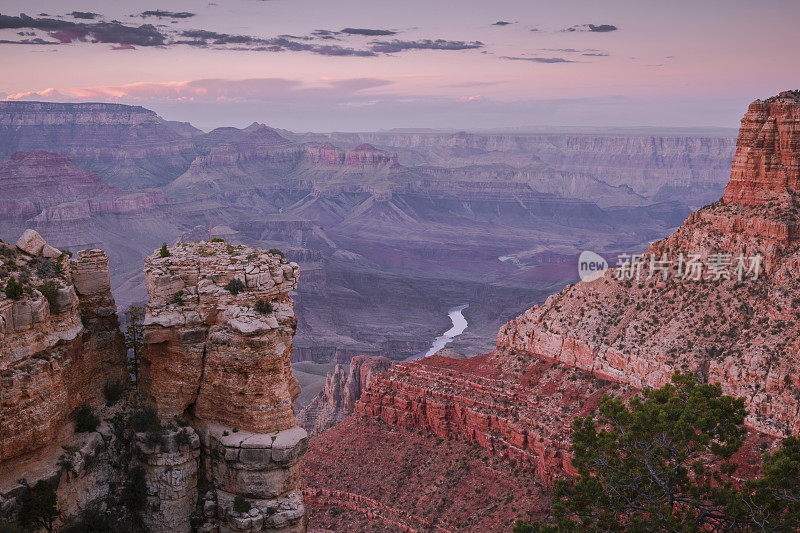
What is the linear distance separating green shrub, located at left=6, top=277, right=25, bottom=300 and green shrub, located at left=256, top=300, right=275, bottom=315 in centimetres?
763

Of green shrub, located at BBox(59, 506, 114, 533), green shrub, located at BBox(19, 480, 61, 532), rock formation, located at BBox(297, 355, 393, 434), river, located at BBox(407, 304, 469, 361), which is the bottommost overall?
river, located at BBox(407, 304, 469, 361)

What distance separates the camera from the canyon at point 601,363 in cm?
3794

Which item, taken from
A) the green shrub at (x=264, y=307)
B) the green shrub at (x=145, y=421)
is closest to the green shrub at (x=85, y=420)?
the green shrub at (x=145, y=421)

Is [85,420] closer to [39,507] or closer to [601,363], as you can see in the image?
[39,507]

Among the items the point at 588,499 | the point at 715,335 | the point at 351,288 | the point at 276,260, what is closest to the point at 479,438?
the point at 715,335

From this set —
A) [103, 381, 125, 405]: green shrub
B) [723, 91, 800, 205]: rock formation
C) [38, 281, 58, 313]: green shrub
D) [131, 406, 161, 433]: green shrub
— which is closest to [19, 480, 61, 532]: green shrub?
[131, 406, 161, 433]: green shrub

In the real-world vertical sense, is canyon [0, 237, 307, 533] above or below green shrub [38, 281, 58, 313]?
below

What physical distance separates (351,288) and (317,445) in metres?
138

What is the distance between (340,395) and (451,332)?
269ft

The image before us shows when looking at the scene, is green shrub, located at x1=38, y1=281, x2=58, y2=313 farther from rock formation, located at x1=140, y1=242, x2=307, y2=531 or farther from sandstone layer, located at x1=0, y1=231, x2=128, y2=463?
rock formation, located at x1=140, y1=242, x2=307, y2=531

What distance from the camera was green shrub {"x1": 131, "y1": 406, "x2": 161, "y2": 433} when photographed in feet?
78.5

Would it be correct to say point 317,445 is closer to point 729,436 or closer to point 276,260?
point 276,260

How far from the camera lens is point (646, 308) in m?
44.6

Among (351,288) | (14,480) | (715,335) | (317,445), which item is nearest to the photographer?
(14,480)
